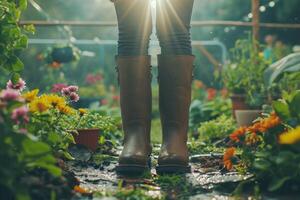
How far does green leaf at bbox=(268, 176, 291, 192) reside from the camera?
189 centimetres

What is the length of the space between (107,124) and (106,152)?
1.09 feet

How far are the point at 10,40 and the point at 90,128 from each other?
0.96m

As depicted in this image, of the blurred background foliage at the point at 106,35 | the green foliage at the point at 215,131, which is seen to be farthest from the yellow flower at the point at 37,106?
the blurred background foliage at the point at 106,35

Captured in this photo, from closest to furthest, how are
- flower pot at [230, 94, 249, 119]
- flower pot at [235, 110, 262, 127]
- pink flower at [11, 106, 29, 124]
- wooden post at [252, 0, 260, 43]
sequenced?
pink flower at [11, 106, 29, 124], flower pot at [235, 110, 262, 127], flower pot at [230, 94, 249, 119], wooden post at [252, 0, 260, 43]

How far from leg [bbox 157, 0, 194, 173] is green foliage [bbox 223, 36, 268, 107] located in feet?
7.02

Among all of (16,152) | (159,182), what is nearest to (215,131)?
(159,182)

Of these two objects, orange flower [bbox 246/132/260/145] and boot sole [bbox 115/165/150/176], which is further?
boot sole [bbox 115/165/150/176]

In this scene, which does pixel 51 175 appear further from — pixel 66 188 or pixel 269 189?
pixel 269 189

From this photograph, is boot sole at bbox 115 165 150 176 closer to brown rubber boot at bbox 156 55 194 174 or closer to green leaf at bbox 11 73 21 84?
brown rubber boot at bbox 156 55 194 174

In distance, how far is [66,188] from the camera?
72.7 inches

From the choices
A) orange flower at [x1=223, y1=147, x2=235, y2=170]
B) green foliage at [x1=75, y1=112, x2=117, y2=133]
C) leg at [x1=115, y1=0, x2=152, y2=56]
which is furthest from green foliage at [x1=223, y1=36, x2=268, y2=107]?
orange flower at [x1=223, y1=147, x2=235, y2=170]

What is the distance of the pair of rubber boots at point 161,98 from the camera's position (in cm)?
258

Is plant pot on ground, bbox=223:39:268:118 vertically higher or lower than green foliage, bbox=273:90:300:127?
higher

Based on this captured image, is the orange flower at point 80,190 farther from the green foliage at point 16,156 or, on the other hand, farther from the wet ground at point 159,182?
the green foliage at point 16,156
